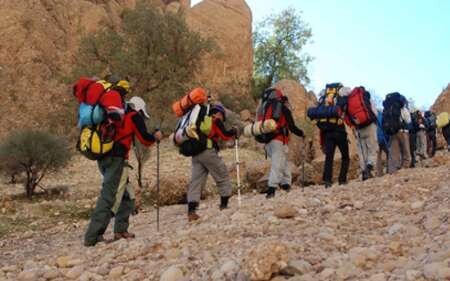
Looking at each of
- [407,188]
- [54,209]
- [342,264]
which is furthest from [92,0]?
[342,264]

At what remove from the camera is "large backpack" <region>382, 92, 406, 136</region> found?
39.7 feet

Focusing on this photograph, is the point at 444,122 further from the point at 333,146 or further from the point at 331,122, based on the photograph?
the point at 331,122

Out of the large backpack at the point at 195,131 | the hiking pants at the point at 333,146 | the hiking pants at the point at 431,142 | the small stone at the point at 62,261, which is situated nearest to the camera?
the small stone at the point at 62,261

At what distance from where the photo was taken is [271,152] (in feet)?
31.6

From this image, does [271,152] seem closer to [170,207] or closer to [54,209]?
[170,207]

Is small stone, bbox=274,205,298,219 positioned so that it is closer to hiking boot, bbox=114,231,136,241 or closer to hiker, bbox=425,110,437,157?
hiking boot, bbox=114,231,136,241

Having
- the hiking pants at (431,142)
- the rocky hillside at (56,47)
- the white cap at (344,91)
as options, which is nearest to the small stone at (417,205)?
the white cap at (344,91)

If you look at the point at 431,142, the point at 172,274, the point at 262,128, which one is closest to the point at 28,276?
the point at 172,274

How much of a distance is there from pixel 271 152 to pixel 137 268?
425 centimetres

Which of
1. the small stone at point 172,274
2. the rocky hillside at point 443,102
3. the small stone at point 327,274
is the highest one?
the rocky hillside at point 443,102

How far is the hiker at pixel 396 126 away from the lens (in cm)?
1212

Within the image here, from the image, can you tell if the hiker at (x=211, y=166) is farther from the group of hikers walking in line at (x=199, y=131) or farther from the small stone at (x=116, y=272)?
the small stone at (x=116, y=272)

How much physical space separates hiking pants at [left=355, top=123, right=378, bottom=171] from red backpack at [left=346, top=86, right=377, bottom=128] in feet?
0.81

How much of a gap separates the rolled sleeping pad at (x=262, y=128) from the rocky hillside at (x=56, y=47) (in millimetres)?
25011
